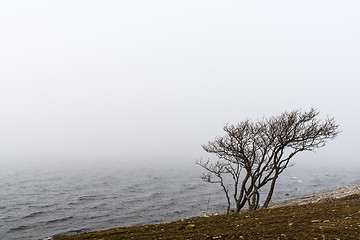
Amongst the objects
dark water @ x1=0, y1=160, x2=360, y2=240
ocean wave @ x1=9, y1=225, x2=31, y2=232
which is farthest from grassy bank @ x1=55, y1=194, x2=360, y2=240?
ocean wave @ x1=9, y1=225, x2=31, y2=232

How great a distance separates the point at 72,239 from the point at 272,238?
42.6 feet

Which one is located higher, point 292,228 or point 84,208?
point 292,228

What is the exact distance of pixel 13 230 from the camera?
26.7 meters

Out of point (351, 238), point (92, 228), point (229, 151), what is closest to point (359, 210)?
point (351, 238)

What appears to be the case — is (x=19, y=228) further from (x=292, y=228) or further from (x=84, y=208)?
(x=292, y=228)

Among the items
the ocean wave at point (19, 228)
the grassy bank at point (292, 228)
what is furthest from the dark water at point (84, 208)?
the grassy bank at point (292, 228)

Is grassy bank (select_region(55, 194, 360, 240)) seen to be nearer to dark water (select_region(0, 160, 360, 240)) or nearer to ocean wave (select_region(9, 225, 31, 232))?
dark water (select_region(0, 160, 360, 240))

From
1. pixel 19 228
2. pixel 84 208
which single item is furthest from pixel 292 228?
pixel 84 208

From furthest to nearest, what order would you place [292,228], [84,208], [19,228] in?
1. [84,208]
2. [19,228]
3. [292,228]

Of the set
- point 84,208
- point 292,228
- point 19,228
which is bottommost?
point 84,208

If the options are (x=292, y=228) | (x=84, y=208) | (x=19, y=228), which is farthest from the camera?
(x=84, y=208)

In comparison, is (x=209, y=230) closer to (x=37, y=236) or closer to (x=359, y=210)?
(x=359, y=210)

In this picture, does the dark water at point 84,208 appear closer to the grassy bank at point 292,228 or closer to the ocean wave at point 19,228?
the ocean wave at point 19,228

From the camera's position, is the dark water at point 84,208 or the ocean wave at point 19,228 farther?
the dark water at point 84,208
